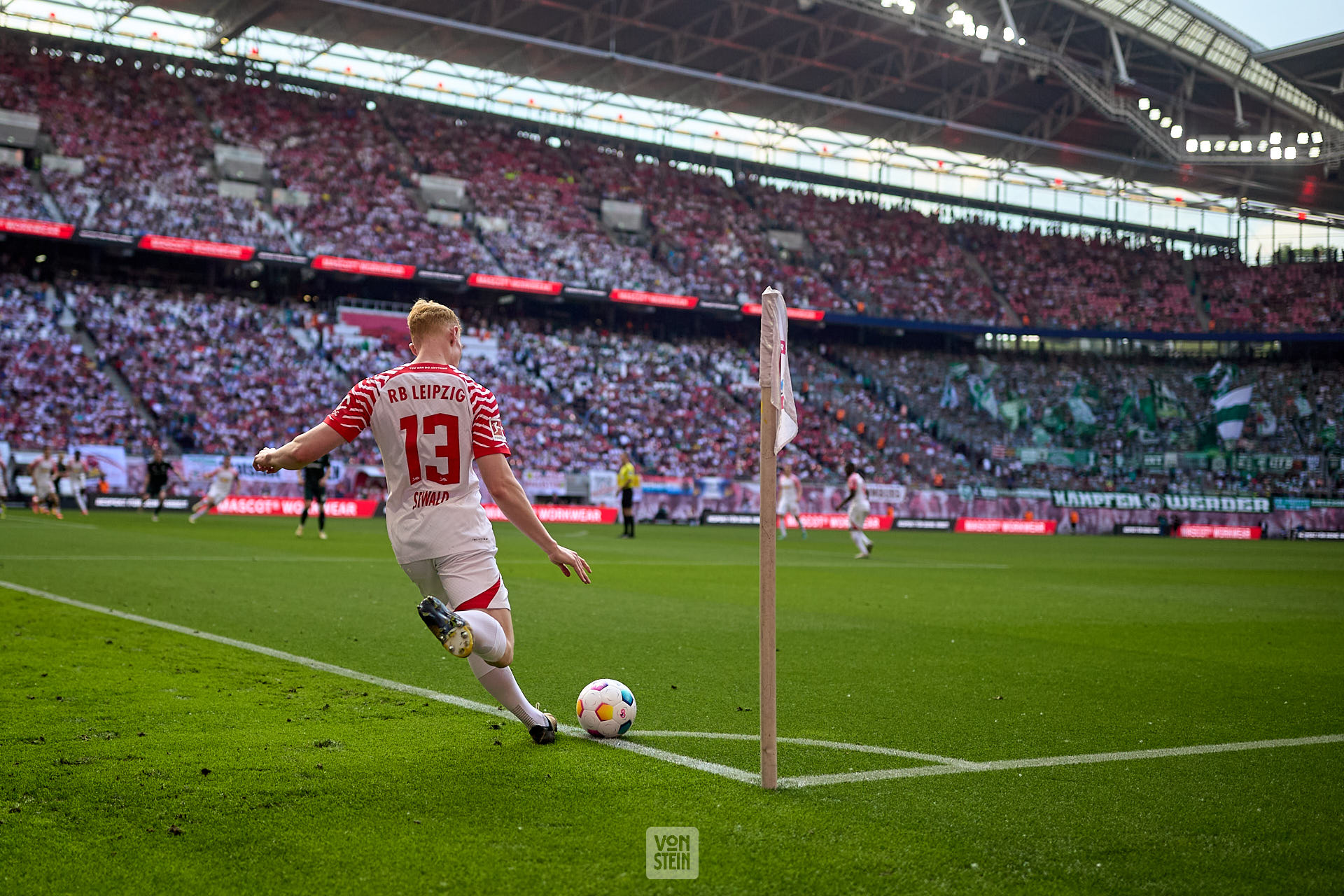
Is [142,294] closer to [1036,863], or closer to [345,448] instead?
[345,448]

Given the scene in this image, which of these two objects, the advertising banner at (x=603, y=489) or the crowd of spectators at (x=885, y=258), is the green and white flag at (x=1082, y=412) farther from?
the advertising banner at (x=603, y=489)

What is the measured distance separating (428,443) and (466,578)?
676 mm

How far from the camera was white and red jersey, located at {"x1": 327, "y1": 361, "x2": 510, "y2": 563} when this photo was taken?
213 inches

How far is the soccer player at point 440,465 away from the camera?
17.7 feet

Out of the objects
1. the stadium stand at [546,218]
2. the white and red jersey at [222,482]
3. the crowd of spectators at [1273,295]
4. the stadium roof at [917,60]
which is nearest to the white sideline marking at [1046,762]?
the white and red jersey at [222,482]

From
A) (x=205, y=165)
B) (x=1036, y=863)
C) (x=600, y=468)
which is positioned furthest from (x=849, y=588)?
(x=205, y=165)

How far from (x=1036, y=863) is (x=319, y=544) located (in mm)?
20539

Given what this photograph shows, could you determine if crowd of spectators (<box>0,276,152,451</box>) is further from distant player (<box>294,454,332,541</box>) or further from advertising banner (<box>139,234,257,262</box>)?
distant player (<box>294,454,332,541</box>)

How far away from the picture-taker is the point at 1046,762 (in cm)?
575

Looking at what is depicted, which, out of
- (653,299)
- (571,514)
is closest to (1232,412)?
(653,299)

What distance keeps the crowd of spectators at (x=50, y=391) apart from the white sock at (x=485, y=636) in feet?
115

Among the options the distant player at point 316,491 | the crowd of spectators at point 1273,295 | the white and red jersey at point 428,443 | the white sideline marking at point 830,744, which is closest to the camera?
the white and red jersey at point 428,443

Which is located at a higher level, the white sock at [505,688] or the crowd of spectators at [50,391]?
the crowd of spectators at [50,391]

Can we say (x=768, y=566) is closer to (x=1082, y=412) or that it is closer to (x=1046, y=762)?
(x=1046, y=762)
